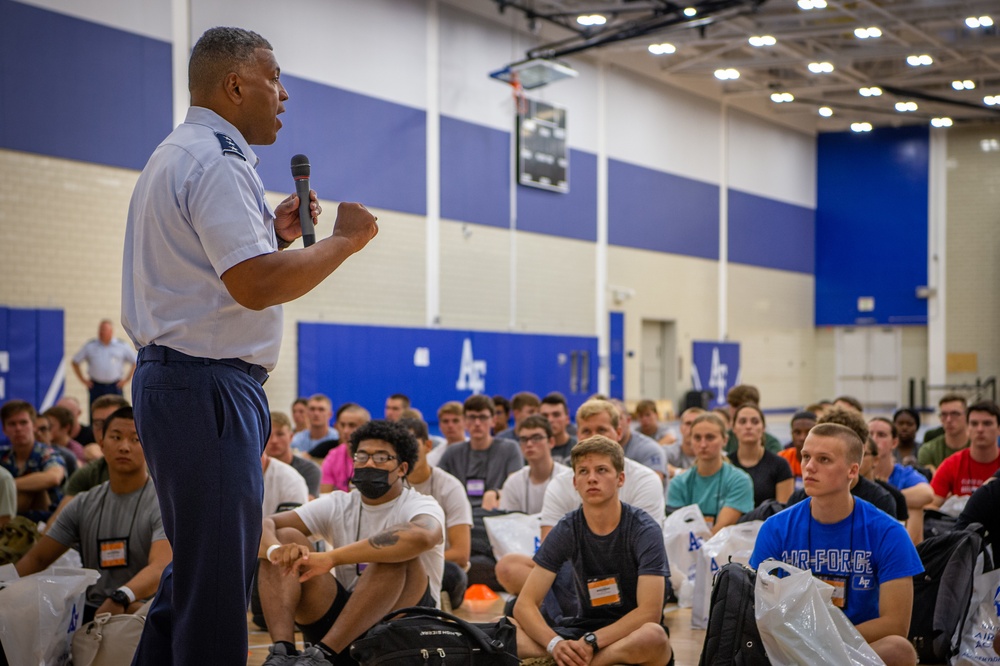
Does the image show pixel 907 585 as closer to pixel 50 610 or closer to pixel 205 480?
pixel 205 480

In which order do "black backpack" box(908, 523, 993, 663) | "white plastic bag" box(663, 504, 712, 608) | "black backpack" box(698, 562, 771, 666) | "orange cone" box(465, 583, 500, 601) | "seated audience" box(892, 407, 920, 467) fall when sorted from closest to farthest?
"black backpack" box(698, 562, 771, 666) → "black backpack" box(908, 523, 993, 663) → "white plastic bag" box(663, 504, 712, 608) → "orange cone" box(465, 583, 500, 601) → "seated audience" box(892, 407, 920, 467)

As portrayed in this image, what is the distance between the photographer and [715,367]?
926 inches

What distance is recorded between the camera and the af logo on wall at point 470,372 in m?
17.0

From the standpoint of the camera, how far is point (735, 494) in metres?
6.64

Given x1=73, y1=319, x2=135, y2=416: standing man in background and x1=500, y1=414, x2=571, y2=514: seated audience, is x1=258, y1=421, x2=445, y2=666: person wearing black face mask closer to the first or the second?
x1=500, y1=414, x2=571, y2=514: seated audience

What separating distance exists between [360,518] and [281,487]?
151cm

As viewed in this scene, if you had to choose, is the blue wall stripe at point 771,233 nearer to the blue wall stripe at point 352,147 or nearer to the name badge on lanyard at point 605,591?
the blue wall stripe at point 352,147

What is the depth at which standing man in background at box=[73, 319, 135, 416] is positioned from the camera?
12055 mm

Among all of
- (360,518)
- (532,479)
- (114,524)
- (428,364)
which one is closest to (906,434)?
(532,479)

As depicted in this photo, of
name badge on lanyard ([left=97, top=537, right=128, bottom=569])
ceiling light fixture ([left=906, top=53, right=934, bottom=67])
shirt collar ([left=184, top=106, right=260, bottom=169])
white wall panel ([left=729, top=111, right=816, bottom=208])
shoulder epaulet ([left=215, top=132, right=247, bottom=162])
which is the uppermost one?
ceiling light fixture ([left=906, top=53, right=934, bottom=67])

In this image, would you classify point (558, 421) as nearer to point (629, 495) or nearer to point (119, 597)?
point (629, 495)

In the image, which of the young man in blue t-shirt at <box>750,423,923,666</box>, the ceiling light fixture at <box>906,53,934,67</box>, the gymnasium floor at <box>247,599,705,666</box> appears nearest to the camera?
the young man in blue t-shirt at <box>750,423,923,666</box>

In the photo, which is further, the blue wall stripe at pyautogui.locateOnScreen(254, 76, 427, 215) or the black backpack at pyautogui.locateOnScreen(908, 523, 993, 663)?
the blue wall stripe at pyautogui.locateOnScreen(254, 76, 427, 215)

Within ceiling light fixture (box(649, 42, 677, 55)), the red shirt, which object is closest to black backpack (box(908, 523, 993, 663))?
the red shirt
